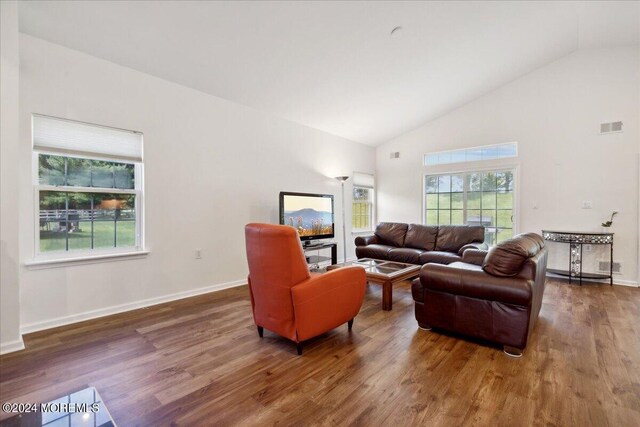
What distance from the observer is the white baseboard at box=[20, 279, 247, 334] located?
2.76m

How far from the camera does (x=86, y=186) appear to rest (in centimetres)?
312

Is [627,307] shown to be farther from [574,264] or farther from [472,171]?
[472,171]

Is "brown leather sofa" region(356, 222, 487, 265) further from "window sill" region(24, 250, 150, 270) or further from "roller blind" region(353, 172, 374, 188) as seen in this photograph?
"window sill" region(24, 250, 150, 270)

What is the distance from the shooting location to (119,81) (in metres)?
3.23

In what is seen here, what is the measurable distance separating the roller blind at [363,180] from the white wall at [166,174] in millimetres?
1603

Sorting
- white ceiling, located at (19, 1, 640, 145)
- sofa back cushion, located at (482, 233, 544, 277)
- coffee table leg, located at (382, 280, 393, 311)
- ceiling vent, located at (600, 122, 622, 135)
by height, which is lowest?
coffee table leg, located at (382, 280, 393, 311)

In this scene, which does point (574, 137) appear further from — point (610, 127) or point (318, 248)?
point (318, 248)

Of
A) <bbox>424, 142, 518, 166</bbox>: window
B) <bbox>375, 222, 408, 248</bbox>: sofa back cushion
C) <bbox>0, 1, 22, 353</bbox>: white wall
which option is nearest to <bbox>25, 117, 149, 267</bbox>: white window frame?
<bbox>0, 1, 22, 353</bbox>: white wall

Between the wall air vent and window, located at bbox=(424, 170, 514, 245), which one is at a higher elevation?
window, located at bbox=(424, 170, 514, 245)

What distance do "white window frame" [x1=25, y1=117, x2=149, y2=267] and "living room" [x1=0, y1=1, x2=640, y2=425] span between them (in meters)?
0.02

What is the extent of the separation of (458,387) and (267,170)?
3824 millimetres

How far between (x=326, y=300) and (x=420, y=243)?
3.27 metres

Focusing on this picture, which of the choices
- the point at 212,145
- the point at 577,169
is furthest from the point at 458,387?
the point at 577,169

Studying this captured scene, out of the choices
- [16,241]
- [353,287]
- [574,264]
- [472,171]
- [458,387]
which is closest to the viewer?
[458,387]
